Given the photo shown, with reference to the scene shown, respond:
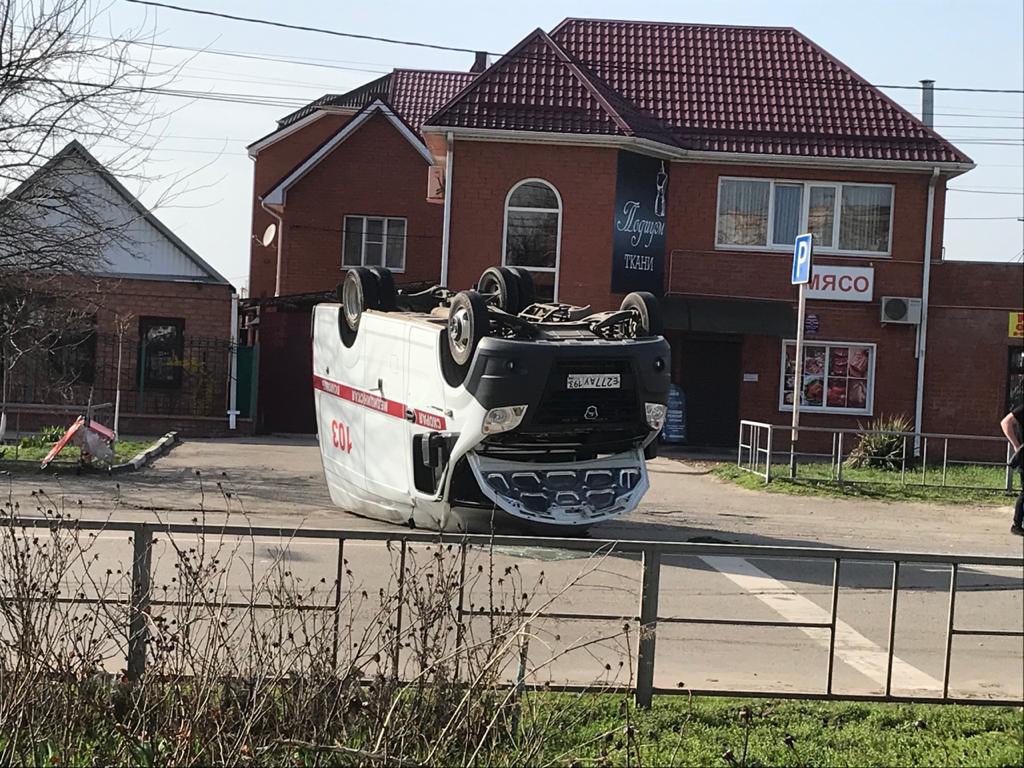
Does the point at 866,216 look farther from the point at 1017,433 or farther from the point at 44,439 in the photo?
the point at 44,439

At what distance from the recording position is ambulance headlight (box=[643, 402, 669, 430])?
42.2 ft

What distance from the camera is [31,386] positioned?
1178 inches

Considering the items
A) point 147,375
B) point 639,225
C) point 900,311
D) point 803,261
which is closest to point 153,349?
point 147,375

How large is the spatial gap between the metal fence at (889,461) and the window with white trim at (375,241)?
12.4 meters

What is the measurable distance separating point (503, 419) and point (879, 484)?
10.1m

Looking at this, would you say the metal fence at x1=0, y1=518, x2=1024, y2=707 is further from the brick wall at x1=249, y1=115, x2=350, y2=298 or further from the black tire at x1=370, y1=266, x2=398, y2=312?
the brick wall at x1=249, y1=115, x2=350, y2=298

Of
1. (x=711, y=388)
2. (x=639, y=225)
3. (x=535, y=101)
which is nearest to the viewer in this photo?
(x=535, y=101)

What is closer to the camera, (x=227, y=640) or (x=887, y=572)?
(x=227, y=640)

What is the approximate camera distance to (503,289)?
14516mm

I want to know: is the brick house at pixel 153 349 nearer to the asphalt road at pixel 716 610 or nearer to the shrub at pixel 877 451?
the shrub at pixel 877 451

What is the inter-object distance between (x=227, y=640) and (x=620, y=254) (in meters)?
22.5

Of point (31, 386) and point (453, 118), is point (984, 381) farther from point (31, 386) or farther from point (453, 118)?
point (31, 386)

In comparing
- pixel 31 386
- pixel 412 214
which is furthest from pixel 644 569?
pixel 412 214

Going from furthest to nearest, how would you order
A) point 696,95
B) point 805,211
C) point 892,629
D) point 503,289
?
1. point 696,95
2. point 805,211
3. point 503,289
4. point 892,629
